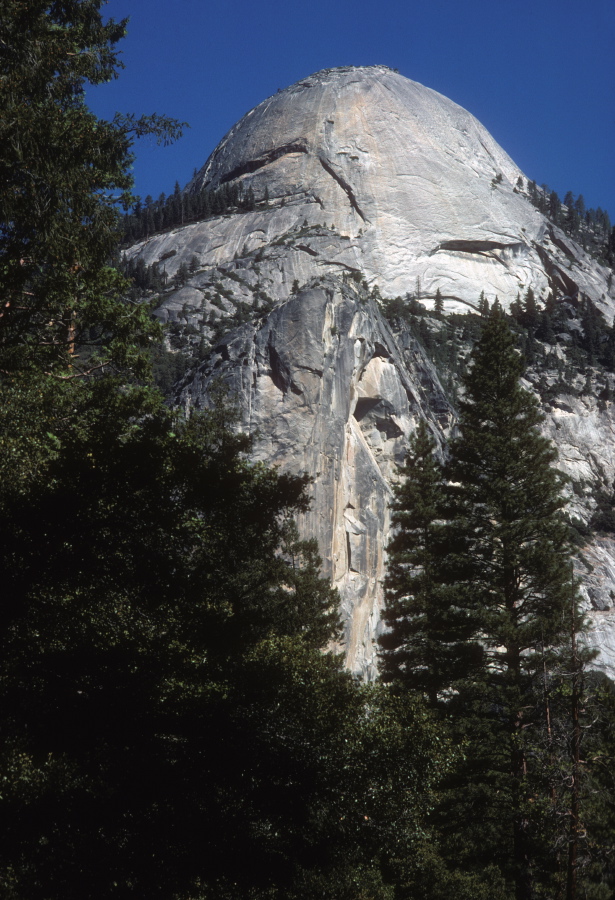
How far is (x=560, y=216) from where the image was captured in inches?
4902

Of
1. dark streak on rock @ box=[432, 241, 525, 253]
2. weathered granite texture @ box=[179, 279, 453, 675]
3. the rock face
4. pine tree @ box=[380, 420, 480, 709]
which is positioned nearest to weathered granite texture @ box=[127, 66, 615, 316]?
dark streak on rock @ box=[432, 241, 525, 253]

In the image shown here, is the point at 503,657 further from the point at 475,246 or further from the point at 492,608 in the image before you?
the point at 475,246

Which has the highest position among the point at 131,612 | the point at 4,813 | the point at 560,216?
the point at 560,216

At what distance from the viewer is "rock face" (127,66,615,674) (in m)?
49.6

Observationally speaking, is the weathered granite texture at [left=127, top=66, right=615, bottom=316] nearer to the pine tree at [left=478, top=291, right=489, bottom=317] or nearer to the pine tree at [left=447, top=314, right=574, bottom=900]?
the pine tree at [left=478, top=291, right=489, bottom=317]

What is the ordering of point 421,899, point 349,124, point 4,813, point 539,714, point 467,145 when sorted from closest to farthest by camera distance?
point 4,813 < point 421,899 < point 539,714 < point 349,124 < point 467,145

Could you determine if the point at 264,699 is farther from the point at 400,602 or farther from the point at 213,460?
the point at 400,602

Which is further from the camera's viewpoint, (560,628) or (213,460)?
(560,628)

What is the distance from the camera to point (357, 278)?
3447 inches

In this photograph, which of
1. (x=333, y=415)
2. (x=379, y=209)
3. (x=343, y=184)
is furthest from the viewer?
(x=343, y=184)

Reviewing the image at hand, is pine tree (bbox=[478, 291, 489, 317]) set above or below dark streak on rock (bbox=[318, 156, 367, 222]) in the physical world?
below

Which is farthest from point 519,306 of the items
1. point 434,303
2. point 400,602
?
point 400,602

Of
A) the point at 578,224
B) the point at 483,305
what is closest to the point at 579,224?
the point at 578,224

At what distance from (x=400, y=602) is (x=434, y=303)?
79866 mm
